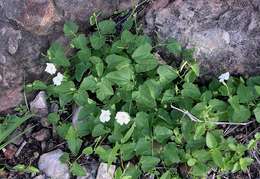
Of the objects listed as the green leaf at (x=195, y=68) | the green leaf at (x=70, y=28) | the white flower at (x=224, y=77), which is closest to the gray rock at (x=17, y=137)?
the green leaf at (x=70, y=28)

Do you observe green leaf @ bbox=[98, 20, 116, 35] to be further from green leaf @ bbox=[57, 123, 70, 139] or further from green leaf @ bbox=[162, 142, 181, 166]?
green leaf @ bbox=[162, 142, 181, 166]

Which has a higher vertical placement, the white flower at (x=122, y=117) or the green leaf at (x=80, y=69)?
the green leaf at (x=80, y=69)

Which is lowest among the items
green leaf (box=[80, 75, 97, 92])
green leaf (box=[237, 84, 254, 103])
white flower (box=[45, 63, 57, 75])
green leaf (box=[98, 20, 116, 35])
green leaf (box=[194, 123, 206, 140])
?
green leaf (box=[194, 123, 206, 140])

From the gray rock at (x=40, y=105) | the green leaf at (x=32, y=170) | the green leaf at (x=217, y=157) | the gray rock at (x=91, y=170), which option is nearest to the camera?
the green leaf at (x=217, y=157)

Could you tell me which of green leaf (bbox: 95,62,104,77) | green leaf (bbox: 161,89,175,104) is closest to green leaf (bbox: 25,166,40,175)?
green leaf (bbox: 95,62,104,77)

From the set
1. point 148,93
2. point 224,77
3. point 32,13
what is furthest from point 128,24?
point 224,77

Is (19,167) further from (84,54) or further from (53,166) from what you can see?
(84,54)

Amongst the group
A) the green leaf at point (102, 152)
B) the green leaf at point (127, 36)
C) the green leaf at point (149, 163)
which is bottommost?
the green leaf at point (149, 163)

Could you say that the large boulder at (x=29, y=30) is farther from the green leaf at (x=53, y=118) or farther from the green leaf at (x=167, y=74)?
the green leaf at (x=167, y=74)
